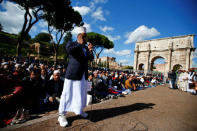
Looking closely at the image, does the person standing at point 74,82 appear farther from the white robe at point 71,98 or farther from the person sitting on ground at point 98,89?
the person sitting on ground at point 98,89

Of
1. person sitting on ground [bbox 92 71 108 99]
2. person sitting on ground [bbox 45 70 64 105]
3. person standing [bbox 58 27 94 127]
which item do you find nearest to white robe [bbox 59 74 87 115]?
person standing [bbox 58 27 94 127]

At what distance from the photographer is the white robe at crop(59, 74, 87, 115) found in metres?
2.18

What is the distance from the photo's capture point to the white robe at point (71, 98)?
2.18 metres

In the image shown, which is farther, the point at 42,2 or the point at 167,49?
the point at 167,49

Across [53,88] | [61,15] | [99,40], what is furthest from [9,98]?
[99,40]

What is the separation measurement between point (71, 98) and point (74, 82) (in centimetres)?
37

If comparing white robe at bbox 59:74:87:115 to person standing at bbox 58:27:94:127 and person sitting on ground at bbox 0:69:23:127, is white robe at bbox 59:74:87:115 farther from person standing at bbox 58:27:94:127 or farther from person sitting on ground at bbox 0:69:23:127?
person sitting on ground at bbox 0:69:23:127

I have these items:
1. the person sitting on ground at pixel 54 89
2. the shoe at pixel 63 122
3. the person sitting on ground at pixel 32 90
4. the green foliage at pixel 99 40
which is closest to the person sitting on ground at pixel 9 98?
the person sitting on ground at pixel 32 90

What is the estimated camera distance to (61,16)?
49.5 ft

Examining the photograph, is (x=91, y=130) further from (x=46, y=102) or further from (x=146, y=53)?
(x=146, y=53)

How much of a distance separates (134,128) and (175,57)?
97.1ft

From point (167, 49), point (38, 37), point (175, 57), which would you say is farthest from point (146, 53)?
point (38, 37)

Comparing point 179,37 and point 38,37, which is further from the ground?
point 38,37

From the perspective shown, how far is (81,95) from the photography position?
7.45 feet
